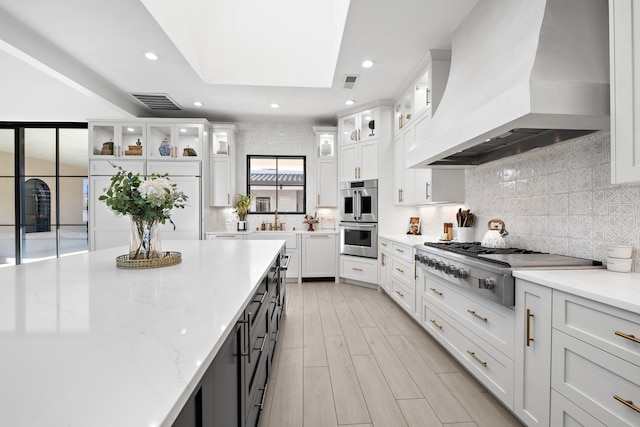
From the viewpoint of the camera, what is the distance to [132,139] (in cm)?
479

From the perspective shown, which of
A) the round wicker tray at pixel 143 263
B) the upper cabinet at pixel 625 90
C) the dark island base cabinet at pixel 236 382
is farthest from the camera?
the round wicker tray at pixel 143 263

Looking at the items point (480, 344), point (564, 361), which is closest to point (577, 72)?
point (564, 361)

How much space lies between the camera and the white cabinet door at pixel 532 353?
4.75ft

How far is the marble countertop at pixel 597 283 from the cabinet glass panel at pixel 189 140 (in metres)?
4.55

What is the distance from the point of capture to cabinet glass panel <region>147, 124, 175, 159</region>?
15.6 feet

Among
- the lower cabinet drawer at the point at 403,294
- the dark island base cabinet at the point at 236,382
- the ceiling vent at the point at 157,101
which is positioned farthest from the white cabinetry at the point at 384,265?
the ceiling vent at the point at 157,101

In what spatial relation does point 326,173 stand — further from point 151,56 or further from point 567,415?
point 567,415

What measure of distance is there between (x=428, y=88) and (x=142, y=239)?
2.96m

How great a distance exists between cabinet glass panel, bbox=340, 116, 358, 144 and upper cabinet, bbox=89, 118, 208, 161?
7.18 ft

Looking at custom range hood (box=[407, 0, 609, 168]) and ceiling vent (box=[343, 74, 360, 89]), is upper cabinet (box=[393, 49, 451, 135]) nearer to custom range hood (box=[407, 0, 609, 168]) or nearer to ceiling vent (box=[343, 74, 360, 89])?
ceiling vent (box=[343, 74, 360, 89])

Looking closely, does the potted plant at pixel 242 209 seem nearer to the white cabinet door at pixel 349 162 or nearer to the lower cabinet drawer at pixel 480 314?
the white cabinet door at pixel 349 162

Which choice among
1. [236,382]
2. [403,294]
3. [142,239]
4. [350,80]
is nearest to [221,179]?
[350,80]

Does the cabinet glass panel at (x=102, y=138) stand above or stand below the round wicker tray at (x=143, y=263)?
above

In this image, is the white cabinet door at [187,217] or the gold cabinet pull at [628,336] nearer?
the gold cabinet pull at [628,336]
